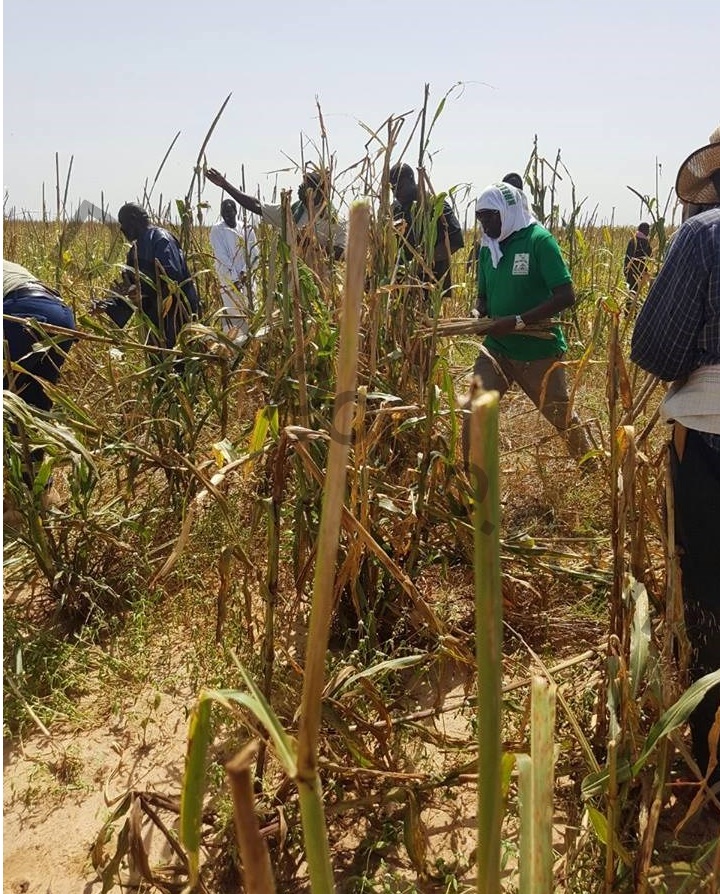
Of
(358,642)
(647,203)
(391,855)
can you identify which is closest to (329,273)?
(358,642)

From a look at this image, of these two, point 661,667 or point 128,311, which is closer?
point 661,667

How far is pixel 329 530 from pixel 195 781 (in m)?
0.29

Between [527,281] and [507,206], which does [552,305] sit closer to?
[527,281]

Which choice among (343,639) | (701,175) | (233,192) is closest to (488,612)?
(701,175)

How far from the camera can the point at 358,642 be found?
215cm

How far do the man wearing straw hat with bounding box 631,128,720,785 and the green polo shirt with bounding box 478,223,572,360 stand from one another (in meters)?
1.50

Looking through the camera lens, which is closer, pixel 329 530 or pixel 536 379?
pixel 329 530

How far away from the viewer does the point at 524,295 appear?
328cm

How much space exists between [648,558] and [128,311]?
300 centimetres

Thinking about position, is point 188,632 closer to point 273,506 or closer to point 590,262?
point 273,506

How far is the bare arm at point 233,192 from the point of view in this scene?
4.16 metres

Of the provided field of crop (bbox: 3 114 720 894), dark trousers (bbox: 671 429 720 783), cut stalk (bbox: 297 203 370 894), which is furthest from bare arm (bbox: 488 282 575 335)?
cut stalk (bbox: 297 203 370 894)

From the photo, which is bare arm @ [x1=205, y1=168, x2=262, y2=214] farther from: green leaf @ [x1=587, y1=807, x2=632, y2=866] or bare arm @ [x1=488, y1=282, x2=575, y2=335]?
green leaf @ [x1=587, y1=807, x2=632, y2=866]

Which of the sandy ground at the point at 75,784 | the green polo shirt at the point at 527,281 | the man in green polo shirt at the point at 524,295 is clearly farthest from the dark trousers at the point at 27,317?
the green polo shirt at the point at 527,281
